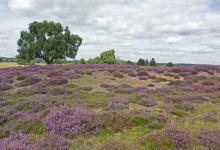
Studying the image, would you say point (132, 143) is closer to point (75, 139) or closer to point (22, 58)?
point (75, 139)

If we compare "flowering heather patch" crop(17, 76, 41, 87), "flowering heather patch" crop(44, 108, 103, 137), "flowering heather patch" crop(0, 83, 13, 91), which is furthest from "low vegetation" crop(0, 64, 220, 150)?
"flowering heather patch" crop(17, 76, 41, 87)

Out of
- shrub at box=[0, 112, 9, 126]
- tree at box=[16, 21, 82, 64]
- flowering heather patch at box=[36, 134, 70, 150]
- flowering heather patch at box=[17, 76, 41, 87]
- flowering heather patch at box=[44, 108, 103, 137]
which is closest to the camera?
flowering heather patch at box=[36, 134, 70, 150]

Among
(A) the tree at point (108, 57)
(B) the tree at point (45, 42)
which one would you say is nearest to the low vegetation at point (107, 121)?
(B) the tree at point (45, 42)

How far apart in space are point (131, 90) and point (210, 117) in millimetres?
10013

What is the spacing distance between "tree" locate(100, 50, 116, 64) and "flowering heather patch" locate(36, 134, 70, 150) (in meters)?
80.7

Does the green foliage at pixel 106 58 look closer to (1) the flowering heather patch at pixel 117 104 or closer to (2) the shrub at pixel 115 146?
(1) the flowering heather patch at pixel 117 104

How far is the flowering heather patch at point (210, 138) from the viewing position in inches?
445

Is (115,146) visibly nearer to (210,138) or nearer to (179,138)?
(179,138)

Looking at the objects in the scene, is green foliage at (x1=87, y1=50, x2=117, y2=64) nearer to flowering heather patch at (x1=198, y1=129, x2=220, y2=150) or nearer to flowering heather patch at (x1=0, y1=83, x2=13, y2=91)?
flowering heather patch at (x1=0, y1=83, x2=13, y2=91)

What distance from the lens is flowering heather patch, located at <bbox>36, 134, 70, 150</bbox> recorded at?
35.3 ft

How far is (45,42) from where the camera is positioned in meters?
69.3

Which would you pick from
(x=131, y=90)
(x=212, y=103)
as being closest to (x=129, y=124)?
(x=212, y=103)

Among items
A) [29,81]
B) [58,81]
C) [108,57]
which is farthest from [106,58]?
[58,81]

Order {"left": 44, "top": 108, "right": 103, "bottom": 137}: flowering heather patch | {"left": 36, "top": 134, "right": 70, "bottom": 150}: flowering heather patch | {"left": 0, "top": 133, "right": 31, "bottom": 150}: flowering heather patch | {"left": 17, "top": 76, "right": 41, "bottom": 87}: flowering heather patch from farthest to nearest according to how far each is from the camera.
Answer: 1. {"left": 17, "top": 76, "right": 41, "bottom": 87}: flowering heather patch
2. {"left": 44, "top": 108, "right": 103, "bottom": 137}: flowering heather patch
3. {"left": 36, "top": 134, "right": 70, "bottom": 150}: flowering heather patch
4. {"left": 0, "top": 133, "right": 31, "bottom": 150}: flowering heather patch
